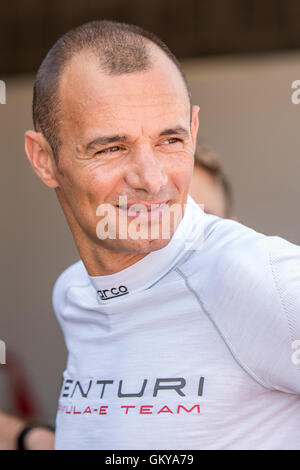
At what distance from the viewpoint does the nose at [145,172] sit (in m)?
1.35

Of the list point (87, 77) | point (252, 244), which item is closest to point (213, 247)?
point (252, 244)

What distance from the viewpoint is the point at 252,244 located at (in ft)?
4.32

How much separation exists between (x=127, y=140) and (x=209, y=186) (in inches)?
40.8

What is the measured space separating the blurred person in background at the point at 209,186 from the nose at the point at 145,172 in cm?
88

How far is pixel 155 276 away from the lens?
1.48 m

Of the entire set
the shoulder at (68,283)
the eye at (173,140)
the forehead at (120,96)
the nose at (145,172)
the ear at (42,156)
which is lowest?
the shoulder at (68,283)

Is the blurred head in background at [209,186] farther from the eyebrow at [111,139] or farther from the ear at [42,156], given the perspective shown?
the eyebrow at [111,139]

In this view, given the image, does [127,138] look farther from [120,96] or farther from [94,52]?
[94,52]

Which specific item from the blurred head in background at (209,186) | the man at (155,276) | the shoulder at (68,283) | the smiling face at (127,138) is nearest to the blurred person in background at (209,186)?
the blurred head in background at (209,186)

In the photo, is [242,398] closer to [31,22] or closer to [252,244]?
[252,244]

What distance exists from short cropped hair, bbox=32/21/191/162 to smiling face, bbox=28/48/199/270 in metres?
0.02

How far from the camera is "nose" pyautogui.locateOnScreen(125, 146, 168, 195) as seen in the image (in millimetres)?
1353

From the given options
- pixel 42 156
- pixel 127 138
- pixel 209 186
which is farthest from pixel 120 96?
pixel 209 186

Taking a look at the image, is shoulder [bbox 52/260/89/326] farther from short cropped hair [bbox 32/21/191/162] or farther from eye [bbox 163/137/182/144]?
eye [bbox 163/137/182/144]
